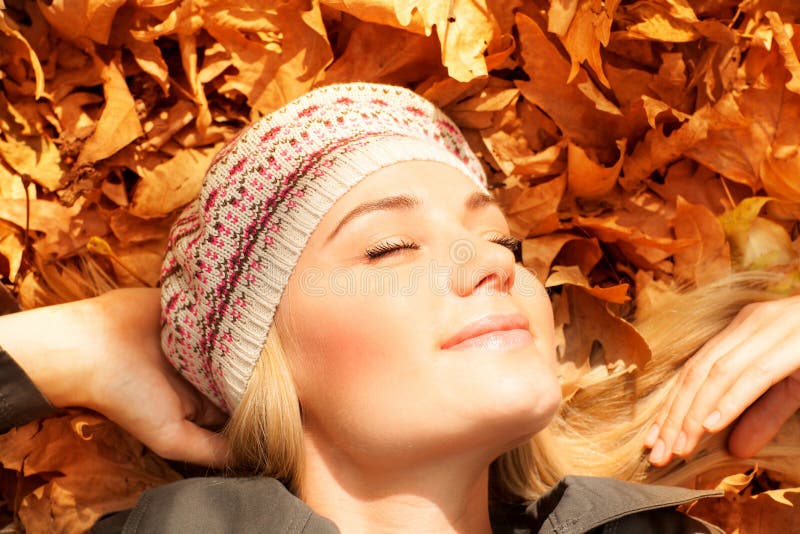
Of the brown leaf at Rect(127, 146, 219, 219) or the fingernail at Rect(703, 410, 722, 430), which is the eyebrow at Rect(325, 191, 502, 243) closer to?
the brown leaf at Rect(127, 146, 219, 219)

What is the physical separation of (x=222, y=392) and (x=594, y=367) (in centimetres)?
117

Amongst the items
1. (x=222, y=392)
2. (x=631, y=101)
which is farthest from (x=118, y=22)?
(x=631, y=101)

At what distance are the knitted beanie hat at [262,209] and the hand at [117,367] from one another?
13cm

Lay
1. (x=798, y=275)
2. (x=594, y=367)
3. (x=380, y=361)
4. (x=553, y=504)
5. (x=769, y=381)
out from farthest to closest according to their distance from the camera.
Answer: (x=594, y=367) < (x=798, y=275) < (x=553, y=504) < (x=769, y=381) < (x=380, y=361)

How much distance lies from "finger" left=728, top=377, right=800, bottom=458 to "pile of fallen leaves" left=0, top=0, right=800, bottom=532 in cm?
19

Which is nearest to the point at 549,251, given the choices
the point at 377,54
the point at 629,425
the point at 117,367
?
the point at 629,425

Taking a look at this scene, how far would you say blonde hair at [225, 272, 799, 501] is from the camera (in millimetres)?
2445

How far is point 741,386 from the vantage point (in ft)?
7.08

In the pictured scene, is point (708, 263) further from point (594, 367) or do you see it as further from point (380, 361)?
point (380, 361)

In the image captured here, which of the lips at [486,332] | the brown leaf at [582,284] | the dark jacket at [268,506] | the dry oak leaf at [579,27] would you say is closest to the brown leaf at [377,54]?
the dry oak leaf at [579,27]

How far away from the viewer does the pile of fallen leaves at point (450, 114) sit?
2.50m

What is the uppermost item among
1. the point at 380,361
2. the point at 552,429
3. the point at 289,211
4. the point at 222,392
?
the point at 289,211

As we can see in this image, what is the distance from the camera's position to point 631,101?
261 cm

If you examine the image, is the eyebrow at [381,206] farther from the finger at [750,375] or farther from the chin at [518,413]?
the finger at [750,375]
